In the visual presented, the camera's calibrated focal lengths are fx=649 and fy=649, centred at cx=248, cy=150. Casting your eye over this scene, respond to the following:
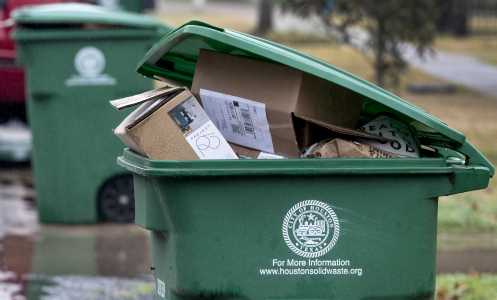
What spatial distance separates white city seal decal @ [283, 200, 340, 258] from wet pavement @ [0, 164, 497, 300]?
203 cm

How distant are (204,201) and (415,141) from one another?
0.93 meters

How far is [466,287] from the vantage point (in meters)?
4.18

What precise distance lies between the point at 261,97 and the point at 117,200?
318cm

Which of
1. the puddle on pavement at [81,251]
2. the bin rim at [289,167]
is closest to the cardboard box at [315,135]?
the bin rim at [289,167]

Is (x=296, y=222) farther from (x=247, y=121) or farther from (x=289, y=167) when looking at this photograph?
(x=247, y=121)

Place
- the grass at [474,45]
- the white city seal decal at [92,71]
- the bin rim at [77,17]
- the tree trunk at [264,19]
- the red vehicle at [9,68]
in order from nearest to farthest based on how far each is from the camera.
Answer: the bin rim at [77,17] → the white city seal decal at [92,71] → the red vehicle at [9,68] → the grass at [474,45] → the tree trunk at [264,19]

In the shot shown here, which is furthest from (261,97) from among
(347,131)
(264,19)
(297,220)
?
(264,19)

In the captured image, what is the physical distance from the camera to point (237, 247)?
7.82 ft

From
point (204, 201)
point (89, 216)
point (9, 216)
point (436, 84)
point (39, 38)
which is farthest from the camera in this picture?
point (436, 84)

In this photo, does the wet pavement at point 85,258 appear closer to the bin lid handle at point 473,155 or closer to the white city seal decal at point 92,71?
the white city seal decal at point 92,71

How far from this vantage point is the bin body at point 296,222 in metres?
2.37

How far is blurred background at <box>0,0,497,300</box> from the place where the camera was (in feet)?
14.3

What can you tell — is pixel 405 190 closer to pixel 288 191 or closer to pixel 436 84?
pixel 288 191

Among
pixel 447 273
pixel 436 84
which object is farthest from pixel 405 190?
pixel 436 84
